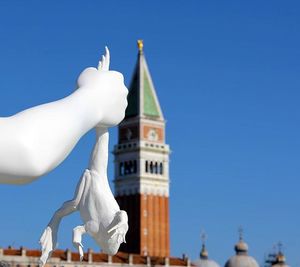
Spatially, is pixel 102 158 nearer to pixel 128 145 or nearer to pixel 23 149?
pixel 23 149

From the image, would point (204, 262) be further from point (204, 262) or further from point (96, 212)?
point (96, 212)

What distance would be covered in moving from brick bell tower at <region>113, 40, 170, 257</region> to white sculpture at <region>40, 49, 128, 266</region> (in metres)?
80.3

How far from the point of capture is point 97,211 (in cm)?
879

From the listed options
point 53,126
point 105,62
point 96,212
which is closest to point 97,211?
point 96,212

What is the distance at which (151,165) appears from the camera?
308 feet

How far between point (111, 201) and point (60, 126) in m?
Result: 1.69

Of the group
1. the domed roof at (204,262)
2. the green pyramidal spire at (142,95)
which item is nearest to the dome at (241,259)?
the domed roof at (204,262)

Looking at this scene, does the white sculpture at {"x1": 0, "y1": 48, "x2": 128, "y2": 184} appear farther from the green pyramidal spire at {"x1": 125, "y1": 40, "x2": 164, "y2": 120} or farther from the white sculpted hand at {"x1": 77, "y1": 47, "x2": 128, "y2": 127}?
the green pyramidal spire at {"x1": 125, "y1": 40, "x2": 164, "y2": 120}

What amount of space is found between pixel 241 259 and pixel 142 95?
1659 centimetres

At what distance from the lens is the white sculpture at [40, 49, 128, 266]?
8609 mm

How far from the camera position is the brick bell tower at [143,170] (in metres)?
90.4

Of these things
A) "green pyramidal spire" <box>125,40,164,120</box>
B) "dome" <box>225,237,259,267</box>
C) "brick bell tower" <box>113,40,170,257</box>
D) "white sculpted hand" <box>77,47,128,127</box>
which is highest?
"green pyramidal spire" <box>125,40,164,120</box>

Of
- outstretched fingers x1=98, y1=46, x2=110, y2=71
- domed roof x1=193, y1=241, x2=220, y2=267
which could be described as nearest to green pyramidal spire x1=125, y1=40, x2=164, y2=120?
domed roof x1=193, y1=241, x2=220, y2=267

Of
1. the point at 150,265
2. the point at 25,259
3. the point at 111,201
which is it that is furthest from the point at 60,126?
the point at 150,265
